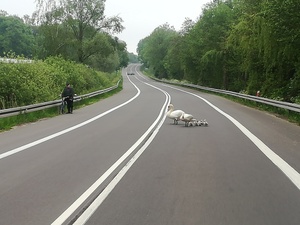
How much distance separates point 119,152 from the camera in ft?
30.1

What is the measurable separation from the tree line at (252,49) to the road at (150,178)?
9.81 m

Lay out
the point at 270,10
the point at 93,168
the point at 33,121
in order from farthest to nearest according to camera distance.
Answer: the point at 270,10
the point at 33,121
the point at 93,168

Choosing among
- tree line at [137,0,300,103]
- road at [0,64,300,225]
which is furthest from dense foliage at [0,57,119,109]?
tree line at [137,0,300,103]

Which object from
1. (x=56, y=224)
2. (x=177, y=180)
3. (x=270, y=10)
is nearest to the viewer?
(x=56, y=224)

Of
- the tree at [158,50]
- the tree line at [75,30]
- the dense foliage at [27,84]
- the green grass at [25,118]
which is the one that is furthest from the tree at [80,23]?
the tree at [158,50]

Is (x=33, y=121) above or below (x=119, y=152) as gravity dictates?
below

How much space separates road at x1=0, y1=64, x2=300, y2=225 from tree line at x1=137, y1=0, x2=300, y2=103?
32.2 ft

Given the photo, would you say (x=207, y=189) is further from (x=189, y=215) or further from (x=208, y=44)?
(x=208, y=44)

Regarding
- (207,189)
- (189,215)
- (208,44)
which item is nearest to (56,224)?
(189,215)

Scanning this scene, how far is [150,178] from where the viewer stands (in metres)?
6.64

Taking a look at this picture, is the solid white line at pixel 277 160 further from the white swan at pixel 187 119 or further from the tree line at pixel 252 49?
the tree line at pixel 252 49

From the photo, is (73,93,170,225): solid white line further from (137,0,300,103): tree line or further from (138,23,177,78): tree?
(138,23,177,78): tree

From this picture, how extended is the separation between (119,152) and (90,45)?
47838 mm

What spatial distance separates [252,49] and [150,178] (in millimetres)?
21965
